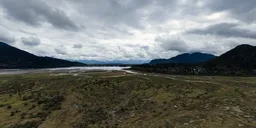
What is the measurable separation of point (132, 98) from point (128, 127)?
70.7 feet

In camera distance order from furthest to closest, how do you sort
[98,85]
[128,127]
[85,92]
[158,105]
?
[98,85] → [85,92] → [158,105] → [128,127]

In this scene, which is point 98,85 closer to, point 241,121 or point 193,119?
point 193,119

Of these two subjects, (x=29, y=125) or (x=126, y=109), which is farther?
(x=126, y=109)

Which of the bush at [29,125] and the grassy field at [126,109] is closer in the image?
the bush at [29,125]

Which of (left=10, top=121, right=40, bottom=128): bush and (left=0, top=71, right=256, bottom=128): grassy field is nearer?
(left=10, top=121, right=40, bottom=128): bush

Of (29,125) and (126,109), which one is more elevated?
(126,109)

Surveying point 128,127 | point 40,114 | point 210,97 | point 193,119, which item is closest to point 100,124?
point 128,127

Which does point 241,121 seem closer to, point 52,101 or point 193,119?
point 193,119

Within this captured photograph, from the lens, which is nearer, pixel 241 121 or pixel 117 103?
pixel 241 121

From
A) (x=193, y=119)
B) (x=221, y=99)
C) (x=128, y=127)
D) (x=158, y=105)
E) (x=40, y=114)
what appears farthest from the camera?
(x=221, y=99)

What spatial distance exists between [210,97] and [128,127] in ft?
108

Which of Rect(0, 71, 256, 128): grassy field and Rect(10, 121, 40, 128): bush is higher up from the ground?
Rect(0, 71, 256, 128): grassy field

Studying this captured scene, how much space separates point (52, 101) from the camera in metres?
50.6

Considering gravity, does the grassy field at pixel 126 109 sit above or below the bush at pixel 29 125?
above
